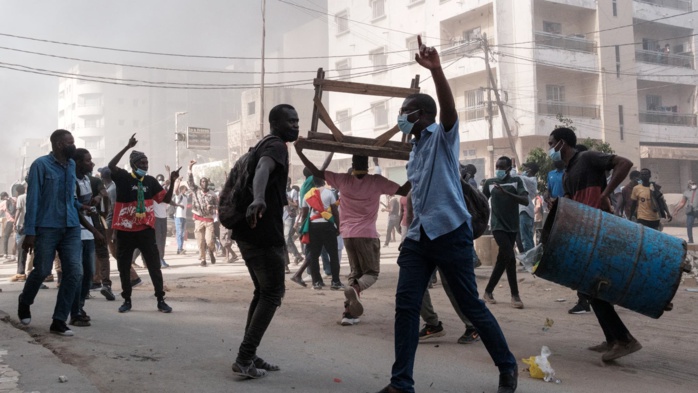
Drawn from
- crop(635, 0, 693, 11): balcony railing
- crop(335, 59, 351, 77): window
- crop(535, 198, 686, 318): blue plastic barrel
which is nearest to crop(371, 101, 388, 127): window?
crop(335, 59, 351, 77): window

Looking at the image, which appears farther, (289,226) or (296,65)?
(296,65)

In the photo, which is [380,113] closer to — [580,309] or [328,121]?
[580,309]

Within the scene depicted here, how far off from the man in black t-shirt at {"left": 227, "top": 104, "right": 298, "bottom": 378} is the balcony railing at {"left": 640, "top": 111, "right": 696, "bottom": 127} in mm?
31938

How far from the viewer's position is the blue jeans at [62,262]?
5.39 metres

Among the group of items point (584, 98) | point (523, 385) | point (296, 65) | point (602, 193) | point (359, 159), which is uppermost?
point (296, 65)

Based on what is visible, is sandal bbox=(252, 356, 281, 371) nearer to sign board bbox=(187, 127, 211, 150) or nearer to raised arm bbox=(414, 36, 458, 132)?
raised arm bbox=(414, 36, 458, 132)

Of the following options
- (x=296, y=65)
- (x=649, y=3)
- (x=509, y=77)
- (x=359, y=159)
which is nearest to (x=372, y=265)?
(x=359, y=159)

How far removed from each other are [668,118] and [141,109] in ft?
229

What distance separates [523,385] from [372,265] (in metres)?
2.32

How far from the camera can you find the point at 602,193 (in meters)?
5.01

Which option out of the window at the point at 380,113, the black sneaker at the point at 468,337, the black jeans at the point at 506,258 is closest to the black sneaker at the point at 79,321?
the black sneaker at the point at 468,337

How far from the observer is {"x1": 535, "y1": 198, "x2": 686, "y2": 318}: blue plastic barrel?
14.2ft

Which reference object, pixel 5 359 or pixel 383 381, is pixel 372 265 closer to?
pixel 383 381

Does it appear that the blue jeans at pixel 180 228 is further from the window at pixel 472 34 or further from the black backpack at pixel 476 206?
the window at pixel 472 34
